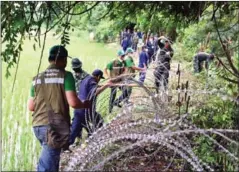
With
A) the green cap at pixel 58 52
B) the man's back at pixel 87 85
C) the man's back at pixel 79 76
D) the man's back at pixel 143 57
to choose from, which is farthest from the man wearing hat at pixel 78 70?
the man's back at pixel 143 57

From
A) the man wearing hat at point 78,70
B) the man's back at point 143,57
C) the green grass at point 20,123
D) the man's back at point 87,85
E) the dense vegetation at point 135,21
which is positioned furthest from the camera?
the man's back at point 143,57

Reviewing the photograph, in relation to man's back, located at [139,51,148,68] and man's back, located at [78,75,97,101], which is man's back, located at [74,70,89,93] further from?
man's back, located at [139,51,148,68]

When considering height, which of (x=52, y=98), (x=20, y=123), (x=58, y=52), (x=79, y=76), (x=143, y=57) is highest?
(x=143, y=57)

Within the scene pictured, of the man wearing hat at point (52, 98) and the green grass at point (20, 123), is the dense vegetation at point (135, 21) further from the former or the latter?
the green grass at point (20, 123)

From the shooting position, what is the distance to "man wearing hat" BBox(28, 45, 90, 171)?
3.10 metres

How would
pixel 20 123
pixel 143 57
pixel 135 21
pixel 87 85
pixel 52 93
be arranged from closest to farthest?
1. pixel 52 93
2. pixel 20 123
3. pixel 135 21
4. pixel 87 85
5. pixel 143 57

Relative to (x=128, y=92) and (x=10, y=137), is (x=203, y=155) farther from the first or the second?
(x=10, y=137)

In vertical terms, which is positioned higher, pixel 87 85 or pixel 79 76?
pixel 79 76

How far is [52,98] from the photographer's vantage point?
3.15 m

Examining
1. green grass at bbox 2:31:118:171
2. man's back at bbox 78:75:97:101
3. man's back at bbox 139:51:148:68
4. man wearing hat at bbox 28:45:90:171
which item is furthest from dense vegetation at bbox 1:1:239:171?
man's back at bbox 139:51:148:68

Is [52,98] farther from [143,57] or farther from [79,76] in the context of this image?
[143,57]

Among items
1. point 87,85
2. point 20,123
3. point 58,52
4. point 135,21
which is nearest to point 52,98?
point 58,52

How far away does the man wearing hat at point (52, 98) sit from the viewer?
3.10 m

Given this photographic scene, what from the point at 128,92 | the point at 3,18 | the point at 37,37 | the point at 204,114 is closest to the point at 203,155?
the point at 204,114
